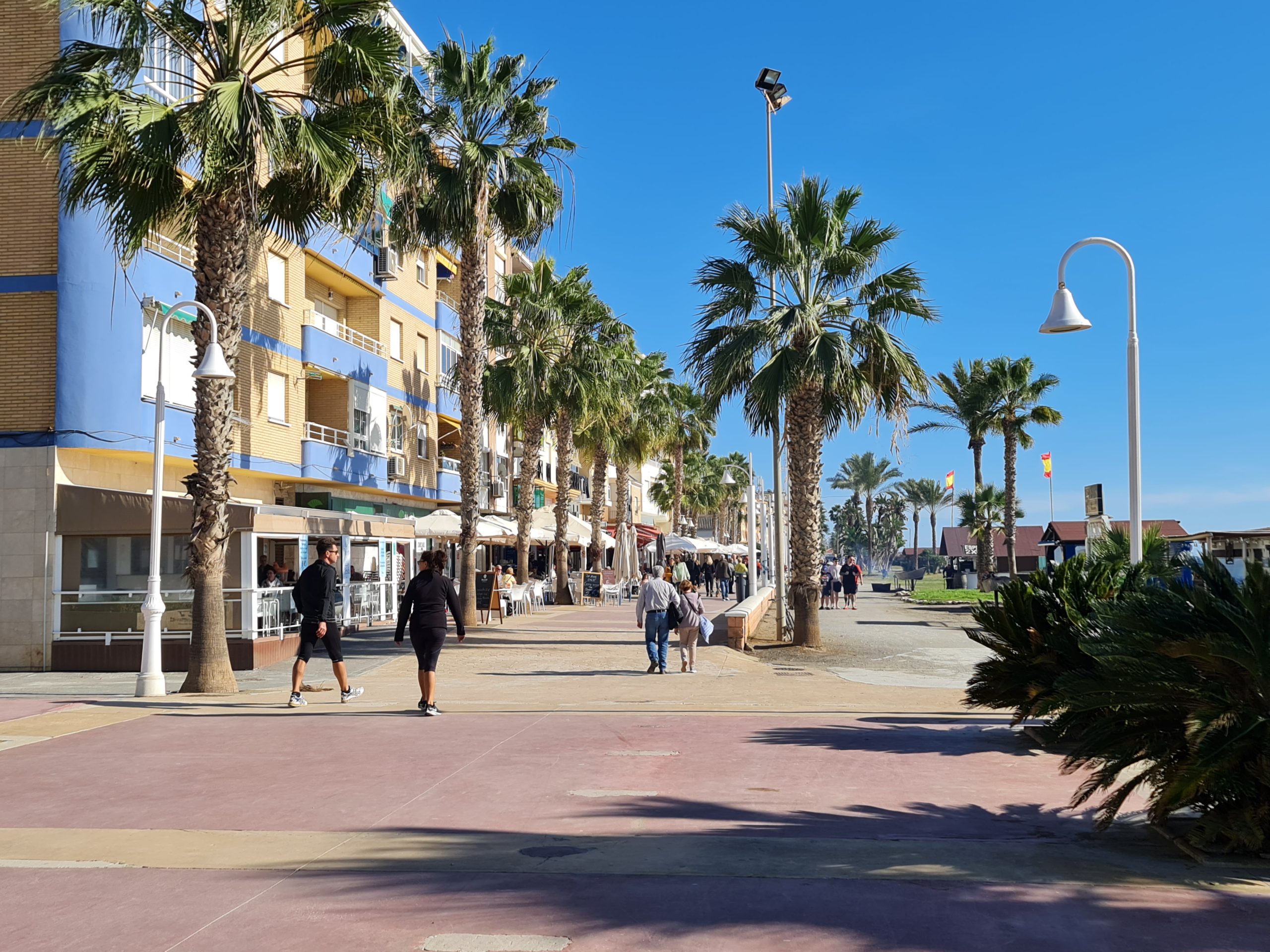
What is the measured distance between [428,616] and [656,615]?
16.9ft

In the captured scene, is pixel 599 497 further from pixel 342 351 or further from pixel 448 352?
pixel 342 351

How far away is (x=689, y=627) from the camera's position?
1653 centimetres

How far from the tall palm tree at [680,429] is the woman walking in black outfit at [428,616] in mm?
40245

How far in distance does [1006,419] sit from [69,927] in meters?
48.0

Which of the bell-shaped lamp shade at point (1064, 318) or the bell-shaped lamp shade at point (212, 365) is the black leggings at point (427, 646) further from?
the bell-shaped lamp shade at point (1064, 318)

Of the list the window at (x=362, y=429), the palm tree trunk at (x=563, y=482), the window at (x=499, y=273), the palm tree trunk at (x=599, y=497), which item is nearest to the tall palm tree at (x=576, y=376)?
the palm tree trunk at (x=563, y=482)

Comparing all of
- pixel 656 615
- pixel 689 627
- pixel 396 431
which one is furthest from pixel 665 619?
pixel 396 431

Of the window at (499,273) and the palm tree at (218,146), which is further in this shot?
the window at (499,273)

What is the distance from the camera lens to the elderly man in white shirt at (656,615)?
1636 cm

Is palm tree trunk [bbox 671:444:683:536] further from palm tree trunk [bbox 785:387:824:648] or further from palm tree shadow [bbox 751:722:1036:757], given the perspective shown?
palm tree shadow [bbox 751:722:1036:757]

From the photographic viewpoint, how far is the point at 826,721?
11.2m

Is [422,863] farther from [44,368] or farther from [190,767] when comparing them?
[44,368]

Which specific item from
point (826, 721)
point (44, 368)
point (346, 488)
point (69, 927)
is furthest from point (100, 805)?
point (346, 488)

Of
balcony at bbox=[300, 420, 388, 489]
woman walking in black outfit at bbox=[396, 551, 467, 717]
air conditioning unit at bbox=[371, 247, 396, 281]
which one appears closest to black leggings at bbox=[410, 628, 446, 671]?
woman walking in black outfit at bbox=[396, 551, 467, 717]
